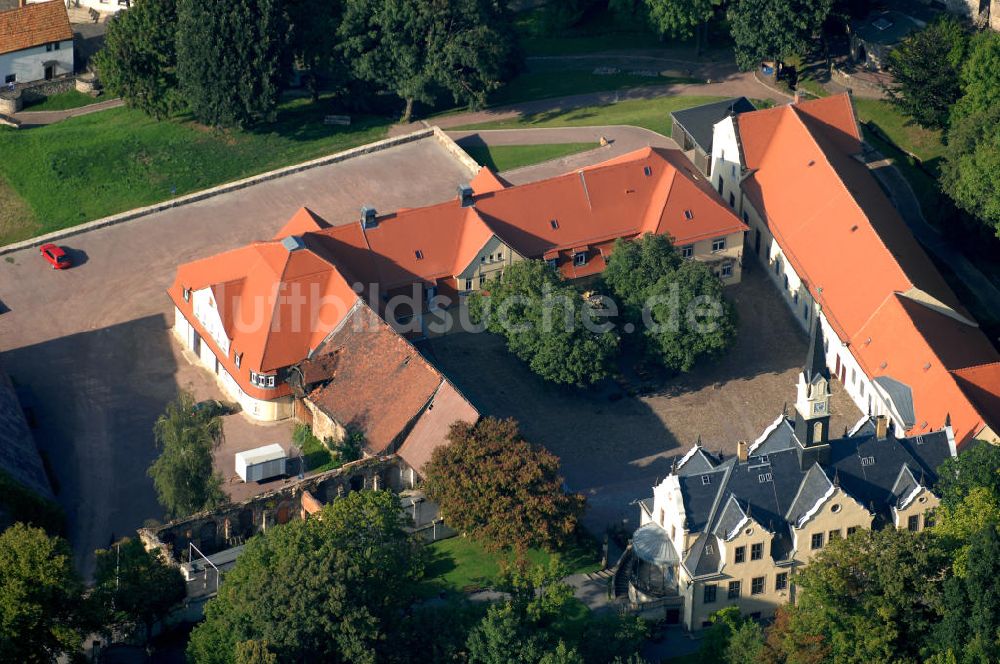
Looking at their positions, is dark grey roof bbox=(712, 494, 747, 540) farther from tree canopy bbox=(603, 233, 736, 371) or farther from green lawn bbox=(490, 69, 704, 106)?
green lawn bbox=(490, 69, 704, 106)

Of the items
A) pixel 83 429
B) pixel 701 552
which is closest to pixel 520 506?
pixel 701 552

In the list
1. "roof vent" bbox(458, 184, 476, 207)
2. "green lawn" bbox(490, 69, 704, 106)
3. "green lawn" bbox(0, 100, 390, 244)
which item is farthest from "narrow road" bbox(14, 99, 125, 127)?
"roof vent" bbox(458, 184, 476, 207)

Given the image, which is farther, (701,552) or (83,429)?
(83,429)

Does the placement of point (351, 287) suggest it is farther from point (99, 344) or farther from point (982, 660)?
point (982, 660)

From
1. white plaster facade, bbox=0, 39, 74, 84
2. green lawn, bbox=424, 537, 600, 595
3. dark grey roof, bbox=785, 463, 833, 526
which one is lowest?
green lawn, bbox=424, 537, 600, 595

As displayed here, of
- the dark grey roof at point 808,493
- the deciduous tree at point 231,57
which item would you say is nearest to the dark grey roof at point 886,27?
the deciduous tree at point 231,57

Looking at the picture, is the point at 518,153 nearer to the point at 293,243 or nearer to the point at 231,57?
the point at 231,57
